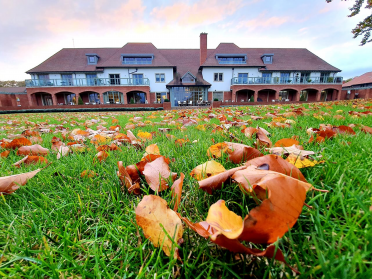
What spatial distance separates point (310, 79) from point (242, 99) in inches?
367

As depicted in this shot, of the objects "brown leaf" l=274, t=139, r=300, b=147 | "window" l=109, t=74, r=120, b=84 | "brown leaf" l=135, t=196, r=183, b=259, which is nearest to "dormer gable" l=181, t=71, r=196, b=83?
"window" l=109, t=74, r=120, b=84

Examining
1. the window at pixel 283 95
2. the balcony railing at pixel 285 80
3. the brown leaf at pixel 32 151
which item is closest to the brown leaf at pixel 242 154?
the brown leaf at pixel 32 151

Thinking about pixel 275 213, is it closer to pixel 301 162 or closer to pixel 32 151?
pixel 301 162

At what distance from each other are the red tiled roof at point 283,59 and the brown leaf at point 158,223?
1029 inches

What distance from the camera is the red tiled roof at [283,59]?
984 inches

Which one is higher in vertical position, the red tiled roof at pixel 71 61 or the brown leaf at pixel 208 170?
the red tiled roof at pixel 71 61

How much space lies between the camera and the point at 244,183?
621 mm

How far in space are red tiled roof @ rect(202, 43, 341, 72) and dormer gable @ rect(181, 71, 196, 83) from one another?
2252 mm

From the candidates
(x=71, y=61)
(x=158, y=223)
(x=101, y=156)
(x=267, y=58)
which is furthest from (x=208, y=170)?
(x=71, y=61)

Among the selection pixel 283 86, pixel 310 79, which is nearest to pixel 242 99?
pixel 283 86

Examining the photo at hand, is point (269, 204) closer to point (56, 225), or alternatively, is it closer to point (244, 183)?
point (244, 183)

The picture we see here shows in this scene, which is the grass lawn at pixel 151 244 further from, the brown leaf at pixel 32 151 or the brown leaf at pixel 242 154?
the brown leaf at pixel 32 151

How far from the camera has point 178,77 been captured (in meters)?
25.4

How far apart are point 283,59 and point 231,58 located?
8.19m
